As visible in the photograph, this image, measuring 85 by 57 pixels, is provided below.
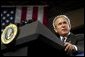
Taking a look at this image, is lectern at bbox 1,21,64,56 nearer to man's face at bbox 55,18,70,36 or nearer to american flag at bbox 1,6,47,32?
man's face at bbox 55,18,70,36

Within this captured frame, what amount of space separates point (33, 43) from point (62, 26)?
0.75 m

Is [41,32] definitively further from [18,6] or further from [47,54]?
[18,6]

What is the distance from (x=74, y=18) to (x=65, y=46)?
16.3ft

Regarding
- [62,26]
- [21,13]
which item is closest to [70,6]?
[21,13]

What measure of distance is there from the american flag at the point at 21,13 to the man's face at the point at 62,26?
159 inches

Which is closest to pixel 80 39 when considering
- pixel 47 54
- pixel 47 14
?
pixel 47 54

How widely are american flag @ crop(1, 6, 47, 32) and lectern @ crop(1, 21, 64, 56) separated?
4.76m

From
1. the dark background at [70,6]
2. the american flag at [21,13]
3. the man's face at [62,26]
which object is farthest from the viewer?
the dark background at [70,6]

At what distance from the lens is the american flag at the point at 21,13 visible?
589 centimetres

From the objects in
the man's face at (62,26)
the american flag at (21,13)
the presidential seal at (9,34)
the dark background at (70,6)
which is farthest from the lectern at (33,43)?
the dark background at (70,6)

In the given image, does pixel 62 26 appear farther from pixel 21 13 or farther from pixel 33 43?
pixel 21 13

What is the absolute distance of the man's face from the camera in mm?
1645

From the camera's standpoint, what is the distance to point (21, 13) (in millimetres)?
6035

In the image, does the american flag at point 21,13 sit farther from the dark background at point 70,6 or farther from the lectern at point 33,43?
the lectern at point 33,43
